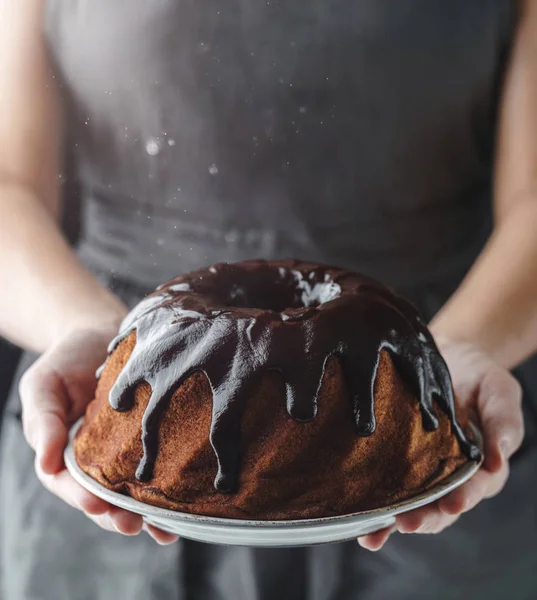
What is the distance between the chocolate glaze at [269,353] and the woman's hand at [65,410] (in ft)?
0.22

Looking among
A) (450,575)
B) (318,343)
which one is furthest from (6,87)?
(450,575)

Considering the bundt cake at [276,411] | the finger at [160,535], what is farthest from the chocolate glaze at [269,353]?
the finger at [160,535]

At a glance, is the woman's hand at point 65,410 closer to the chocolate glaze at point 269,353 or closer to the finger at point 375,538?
the chocolate glaze at point 269,353

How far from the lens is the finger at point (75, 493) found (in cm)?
76

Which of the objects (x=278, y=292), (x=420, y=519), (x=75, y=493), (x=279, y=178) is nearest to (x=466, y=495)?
(x=420, y=519)

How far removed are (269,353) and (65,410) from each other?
1.13 feet

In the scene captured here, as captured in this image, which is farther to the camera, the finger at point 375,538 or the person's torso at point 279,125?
the person's torso at point 279,125

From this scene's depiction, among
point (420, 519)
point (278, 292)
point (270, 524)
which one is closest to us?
point (270, 524)

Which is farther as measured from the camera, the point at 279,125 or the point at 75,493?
the point at 279,125

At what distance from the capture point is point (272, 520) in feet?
2.25

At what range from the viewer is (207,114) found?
3.92ft

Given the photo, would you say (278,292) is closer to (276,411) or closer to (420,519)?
(276,411)

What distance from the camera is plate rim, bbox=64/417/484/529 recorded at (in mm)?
651

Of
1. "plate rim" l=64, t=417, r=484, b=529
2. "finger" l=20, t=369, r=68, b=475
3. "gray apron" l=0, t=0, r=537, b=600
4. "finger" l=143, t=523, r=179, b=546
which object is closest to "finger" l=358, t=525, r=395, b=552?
"plate rim" l=64, t=417, r=484, b=529
